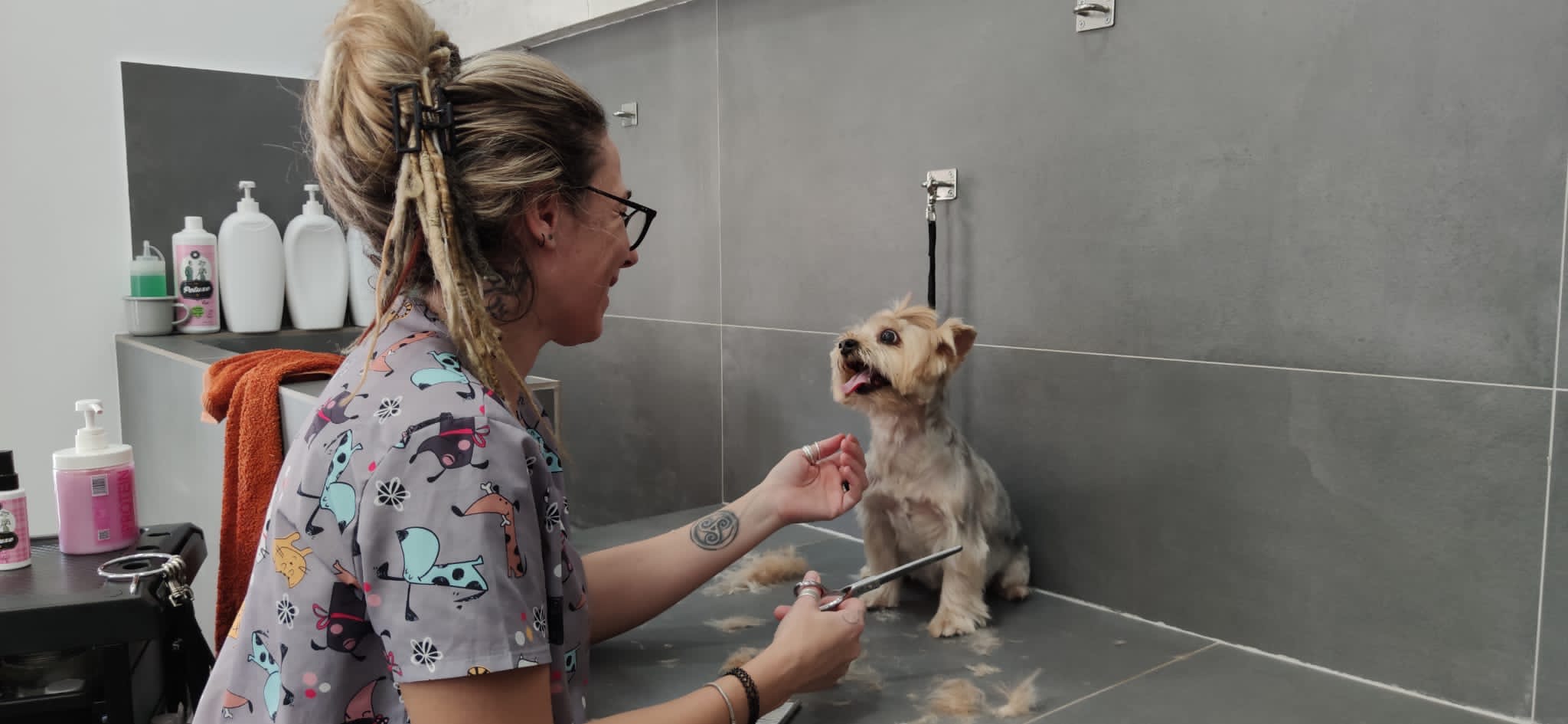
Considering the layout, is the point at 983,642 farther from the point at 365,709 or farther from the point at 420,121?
the point at 420,121

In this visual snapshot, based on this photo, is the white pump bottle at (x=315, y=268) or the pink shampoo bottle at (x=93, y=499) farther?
the white pump bottle at (x=315, y=268)

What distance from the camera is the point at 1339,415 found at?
1227mm

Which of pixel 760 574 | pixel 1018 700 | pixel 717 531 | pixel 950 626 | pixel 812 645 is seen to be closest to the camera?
pixel 812 645

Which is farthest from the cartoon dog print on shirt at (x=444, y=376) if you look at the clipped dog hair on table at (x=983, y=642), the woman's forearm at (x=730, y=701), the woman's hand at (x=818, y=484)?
the clipped dog hair on table at (x=983, y=642)

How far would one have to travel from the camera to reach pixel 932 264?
1.64 meters

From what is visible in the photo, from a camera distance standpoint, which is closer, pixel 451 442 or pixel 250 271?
pixel 451 442

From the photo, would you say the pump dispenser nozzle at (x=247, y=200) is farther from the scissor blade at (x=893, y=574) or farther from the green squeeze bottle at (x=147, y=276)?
the scissor blade at (x=893, y=574)

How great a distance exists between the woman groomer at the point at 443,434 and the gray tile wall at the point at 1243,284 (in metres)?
0.69

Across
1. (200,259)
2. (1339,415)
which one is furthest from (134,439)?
(1339,415)

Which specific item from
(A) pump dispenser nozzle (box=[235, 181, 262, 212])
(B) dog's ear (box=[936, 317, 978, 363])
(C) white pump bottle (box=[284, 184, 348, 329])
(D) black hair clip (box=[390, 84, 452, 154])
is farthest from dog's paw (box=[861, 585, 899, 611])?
(A) pump dispenser nozzle (box=[235, 181, 262, 212])

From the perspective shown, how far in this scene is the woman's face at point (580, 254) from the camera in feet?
2.80

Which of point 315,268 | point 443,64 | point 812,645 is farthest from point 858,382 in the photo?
point 315,268

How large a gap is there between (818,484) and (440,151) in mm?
695

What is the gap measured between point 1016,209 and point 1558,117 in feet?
2.18
